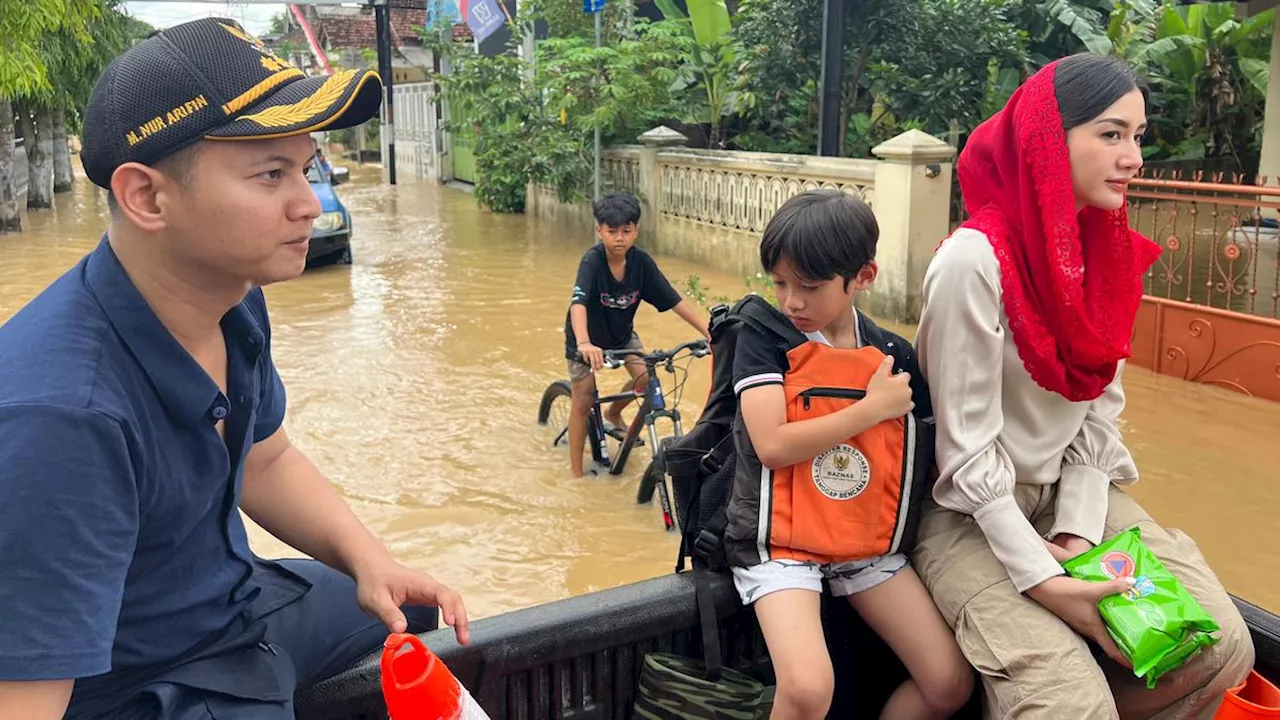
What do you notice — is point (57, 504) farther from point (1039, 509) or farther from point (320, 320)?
point (320, 320)

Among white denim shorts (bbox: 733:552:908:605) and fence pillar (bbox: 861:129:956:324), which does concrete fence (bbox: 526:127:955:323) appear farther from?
white denim shorts (bbox: 733:552:908:605)

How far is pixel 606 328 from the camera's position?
578cm

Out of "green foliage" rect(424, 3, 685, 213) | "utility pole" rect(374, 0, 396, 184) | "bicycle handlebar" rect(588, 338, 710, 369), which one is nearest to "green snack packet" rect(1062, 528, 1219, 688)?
"bicycle handlebar" rect(588, 338, 710, 369)

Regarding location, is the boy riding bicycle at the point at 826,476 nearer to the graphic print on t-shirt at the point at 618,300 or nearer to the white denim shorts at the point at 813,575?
the white denim shorts at the point at 813,575

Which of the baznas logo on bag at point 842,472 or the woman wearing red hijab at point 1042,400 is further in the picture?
the baznas logo on bag at point 842,472

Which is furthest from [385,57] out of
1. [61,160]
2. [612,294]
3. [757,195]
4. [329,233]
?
[612,294]

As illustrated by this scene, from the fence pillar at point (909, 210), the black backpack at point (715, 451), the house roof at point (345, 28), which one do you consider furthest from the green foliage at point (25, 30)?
the house roof at point (345, 28)

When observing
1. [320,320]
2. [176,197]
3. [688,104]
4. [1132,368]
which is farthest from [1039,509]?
[688,104]

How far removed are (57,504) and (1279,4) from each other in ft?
39.5

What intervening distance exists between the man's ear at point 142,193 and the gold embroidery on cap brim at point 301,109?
0.15 m

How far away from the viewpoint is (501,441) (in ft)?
22.4

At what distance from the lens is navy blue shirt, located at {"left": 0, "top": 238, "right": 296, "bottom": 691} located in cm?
129

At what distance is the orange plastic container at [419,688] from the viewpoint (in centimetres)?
158

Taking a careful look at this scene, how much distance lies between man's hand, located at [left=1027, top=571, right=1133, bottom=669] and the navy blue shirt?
1.50 metres
